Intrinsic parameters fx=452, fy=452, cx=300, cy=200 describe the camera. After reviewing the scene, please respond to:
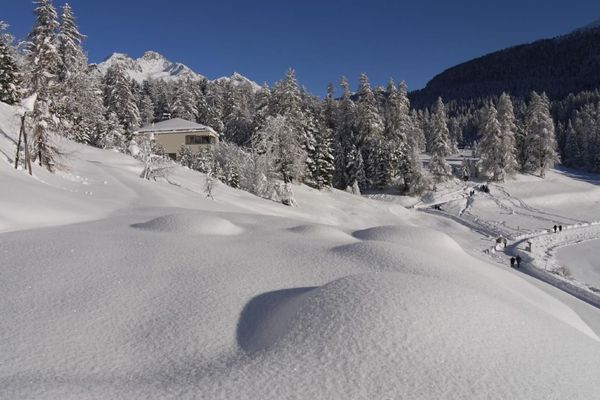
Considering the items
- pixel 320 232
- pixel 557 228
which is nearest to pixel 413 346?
pixel 320 232

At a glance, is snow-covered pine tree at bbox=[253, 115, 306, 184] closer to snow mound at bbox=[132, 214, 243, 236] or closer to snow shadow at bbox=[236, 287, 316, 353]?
snow mound at bbox=[132, 214, 243, 236]

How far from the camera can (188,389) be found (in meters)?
5.29

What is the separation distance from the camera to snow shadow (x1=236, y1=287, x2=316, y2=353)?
660cm

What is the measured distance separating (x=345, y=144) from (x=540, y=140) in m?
29.8

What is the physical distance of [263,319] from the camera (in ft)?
24.3

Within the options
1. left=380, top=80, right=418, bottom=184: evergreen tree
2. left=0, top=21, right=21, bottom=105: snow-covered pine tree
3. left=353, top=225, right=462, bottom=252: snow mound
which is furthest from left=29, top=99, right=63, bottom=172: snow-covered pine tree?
left=380, top=80, right=418, bottom=184: evergreen tree

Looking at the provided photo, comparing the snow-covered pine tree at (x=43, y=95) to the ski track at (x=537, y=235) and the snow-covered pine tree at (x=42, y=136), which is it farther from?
the ski track at (x=537, y=235)

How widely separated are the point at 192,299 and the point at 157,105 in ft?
303

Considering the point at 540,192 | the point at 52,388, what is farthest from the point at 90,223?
the point at 540,192

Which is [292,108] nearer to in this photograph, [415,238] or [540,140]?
[540,140]

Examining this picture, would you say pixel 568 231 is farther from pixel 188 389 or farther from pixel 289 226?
pixel 188 389

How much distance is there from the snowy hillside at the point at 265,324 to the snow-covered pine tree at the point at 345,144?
4863cm

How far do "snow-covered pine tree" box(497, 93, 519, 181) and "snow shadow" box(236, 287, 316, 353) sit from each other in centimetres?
6282

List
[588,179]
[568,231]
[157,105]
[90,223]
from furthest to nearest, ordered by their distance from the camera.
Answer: [157,105], [588,179], [568,231], [90,223]
